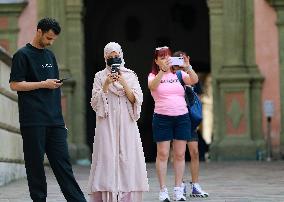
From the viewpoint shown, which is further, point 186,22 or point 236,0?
A: point 186,22

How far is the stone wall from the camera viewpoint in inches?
510

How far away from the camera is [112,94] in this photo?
8578mm

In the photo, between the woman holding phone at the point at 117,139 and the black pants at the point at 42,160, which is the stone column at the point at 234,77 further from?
the black pants at the point at 42,160

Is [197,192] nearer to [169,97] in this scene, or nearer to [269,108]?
[169,97]

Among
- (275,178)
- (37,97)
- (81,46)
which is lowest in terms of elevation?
(275,178)

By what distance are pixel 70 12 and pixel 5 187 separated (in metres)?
8.33

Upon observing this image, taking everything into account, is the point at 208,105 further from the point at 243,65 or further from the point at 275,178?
the point at 275,178

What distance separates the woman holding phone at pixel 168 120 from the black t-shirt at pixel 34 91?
2248 millimetres

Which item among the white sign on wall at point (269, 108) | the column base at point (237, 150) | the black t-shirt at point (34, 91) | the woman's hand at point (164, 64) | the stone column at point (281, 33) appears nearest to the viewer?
the black t-shirt at point (34, 91)

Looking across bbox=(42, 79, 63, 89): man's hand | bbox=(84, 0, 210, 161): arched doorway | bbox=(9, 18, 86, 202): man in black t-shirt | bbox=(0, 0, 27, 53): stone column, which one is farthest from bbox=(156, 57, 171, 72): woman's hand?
bbox=(84, 0, 210, 161): arched doorway

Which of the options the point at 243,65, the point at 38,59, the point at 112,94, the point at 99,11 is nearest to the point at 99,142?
the point at 112,94

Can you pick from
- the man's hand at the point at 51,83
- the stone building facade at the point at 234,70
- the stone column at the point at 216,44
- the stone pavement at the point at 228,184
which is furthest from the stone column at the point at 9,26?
the man's hand at the point at 51,83

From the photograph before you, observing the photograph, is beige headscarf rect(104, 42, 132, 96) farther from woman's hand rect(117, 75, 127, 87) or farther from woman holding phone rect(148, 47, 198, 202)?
woman holding phone rect(148, 47, 198, 202)

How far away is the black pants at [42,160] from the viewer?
780cm
